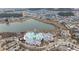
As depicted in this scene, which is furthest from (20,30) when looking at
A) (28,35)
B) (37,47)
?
(37,47)
